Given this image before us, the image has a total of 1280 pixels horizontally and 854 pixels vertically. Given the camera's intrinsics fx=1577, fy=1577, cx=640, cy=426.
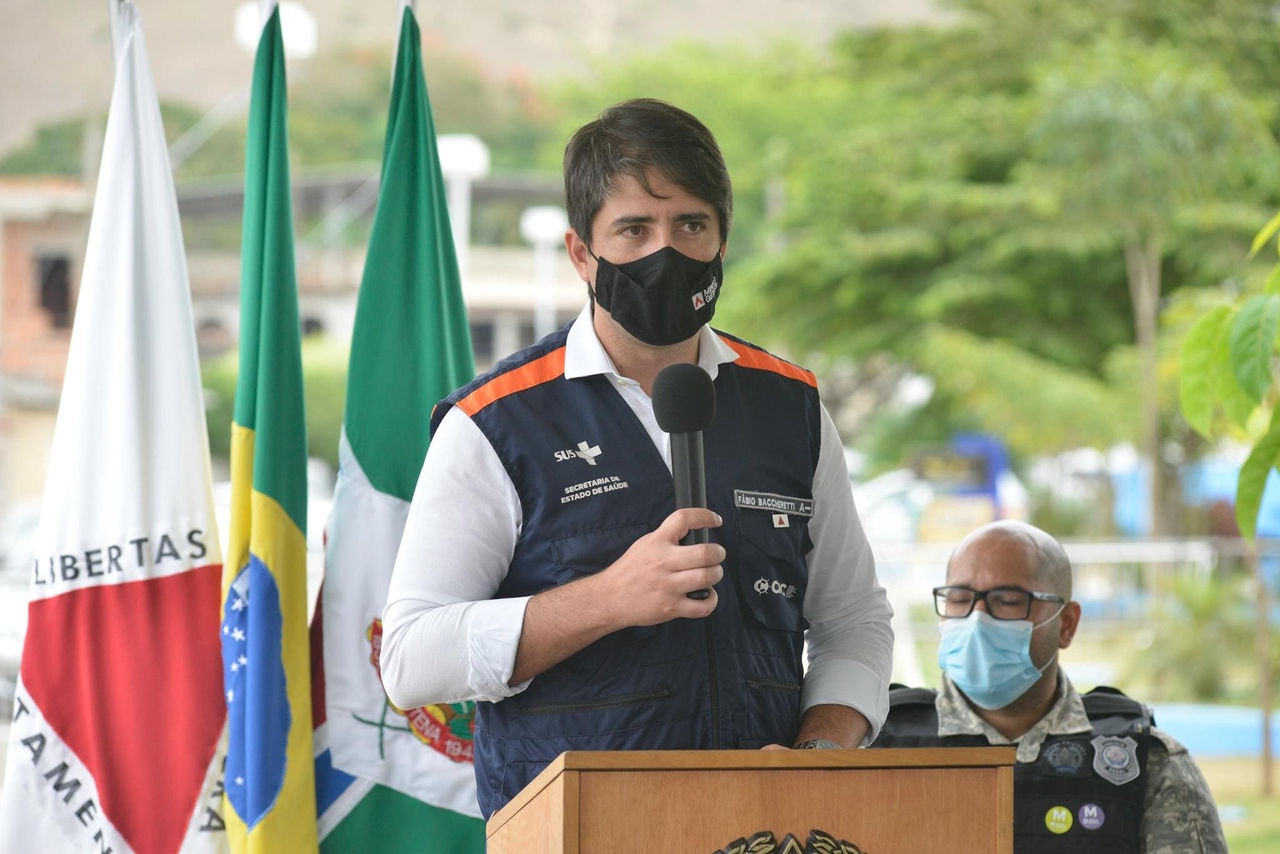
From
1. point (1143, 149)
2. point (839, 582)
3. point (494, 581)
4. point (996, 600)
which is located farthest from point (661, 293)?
point (1143, 149)

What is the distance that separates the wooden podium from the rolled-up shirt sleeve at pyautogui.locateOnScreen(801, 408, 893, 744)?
0.65 m

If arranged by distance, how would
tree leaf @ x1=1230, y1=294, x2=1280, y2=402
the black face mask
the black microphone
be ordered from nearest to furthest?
the black microphone → the black face mask → tree leaf @ x1=1230, y1=294, x2=1280, y2=402

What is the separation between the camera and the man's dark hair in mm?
2021

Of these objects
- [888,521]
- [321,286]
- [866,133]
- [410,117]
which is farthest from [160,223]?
[321,286]

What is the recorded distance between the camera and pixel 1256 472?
8.32 feet

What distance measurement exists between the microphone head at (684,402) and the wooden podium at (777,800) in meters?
0.38

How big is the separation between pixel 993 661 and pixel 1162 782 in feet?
1.30

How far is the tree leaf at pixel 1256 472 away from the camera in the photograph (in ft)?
8.27

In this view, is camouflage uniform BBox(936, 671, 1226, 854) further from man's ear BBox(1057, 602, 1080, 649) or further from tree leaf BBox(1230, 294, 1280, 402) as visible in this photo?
tree leaf BBox(1230, 294, 1280, 402)

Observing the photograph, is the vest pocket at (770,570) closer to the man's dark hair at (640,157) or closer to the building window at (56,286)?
the man's dark hair at (640,157)

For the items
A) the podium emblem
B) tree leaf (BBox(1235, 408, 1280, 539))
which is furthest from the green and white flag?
the podium emblem

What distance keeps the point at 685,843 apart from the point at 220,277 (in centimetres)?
4048

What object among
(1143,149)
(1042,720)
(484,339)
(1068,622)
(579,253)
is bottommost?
(1042,720)

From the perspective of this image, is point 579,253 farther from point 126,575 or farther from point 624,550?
point 126,575
